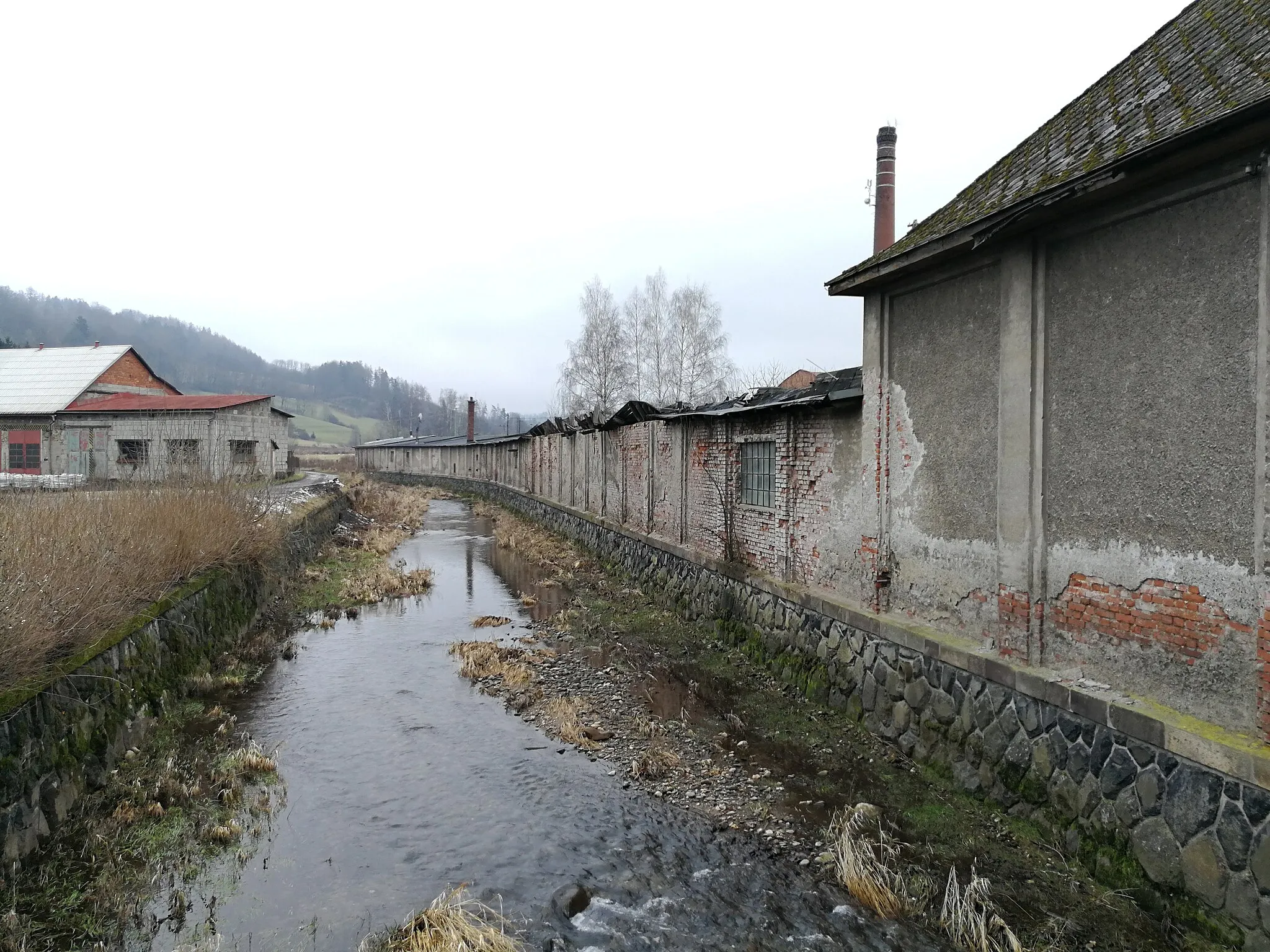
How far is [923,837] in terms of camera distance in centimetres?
502

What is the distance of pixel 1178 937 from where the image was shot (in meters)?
3.79

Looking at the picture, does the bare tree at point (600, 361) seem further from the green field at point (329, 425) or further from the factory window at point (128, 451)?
the green field at point (329, 425)

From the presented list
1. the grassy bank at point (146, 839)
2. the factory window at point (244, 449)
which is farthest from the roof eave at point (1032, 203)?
the factory window at point (244, 449)

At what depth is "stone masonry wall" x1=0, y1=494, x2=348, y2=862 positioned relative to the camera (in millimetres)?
4586

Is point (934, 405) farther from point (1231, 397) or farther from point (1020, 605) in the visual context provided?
point (1231, 397)

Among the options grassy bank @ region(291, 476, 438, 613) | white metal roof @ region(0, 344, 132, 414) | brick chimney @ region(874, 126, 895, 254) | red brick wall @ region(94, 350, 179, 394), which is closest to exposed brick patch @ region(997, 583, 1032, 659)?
brick chimney @ region(874, 126, 895, 254)

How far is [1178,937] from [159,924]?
226 inches

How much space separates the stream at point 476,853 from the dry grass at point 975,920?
192mm

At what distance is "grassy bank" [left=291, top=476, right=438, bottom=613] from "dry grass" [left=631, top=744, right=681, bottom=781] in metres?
8.20

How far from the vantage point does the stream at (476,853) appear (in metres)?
4.25

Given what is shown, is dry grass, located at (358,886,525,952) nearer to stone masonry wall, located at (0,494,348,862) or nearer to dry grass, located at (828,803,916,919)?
dry grass, located at (828,803,916,919)

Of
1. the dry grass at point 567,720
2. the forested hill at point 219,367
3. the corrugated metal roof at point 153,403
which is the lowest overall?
the dry grass at point 567,720

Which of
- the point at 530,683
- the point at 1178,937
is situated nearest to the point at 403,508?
the point at 530,683

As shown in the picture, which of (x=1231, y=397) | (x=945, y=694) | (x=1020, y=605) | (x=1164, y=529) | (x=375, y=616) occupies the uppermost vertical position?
(x=1231, y=397)
